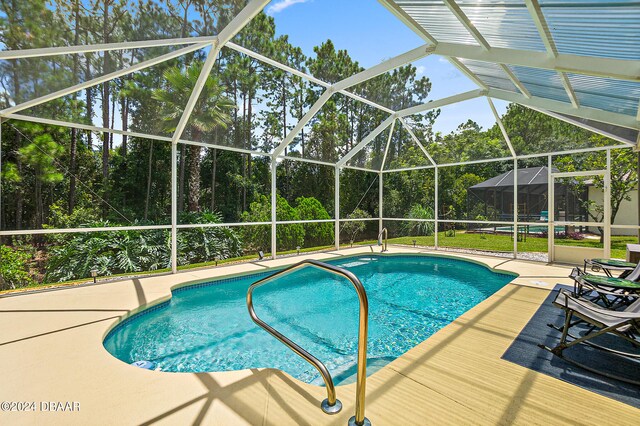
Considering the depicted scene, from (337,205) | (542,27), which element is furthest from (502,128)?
(542,27)

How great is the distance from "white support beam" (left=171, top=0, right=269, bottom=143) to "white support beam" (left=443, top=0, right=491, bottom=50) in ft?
7.34

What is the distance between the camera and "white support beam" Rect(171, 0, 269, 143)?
399cm

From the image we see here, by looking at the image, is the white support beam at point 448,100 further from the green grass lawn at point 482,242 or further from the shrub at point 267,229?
the green grass lawn at point 482,242

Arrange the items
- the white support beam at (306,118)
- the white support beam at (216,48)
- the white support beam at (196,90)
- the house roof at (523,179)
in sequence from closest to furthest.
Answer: the white support beam at (216,48) → the white support beam at (196,90) → the white support beam at (306,118) → the house roof at (523,179)

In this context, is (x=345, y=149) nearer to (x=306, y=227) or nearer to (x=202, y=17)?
(x=306, y=227)

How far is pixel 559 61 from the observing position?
11.9 feet

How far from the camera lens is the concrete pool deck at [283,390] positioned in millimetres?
2109

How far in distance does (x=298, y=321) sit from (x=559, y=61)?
521cm

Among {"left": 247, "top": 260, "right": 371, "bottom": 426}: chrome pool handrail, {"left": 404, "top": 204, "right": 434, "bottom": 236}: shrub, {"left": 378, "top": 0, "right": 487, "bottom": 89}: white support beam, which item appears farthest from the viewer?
{"left": 404, "top": 204, "right": 434, "bottom": 236}: shrub

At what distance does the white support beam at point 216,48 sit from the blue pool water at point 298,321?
11.7 feet

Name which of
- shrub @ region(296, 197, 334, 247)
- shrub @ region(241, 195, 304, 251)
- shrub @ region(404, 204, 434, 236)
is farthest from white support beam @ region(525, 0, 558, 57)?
shrub @ region(404, 204, 434, 236)

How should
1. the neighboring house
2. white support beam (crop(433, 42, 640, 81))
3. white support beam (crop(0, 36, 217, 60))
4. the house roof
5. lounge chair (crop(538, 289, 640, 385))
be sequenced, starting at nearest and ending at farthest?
lounge chair (crop(538, 289, 640, 385)), white support beam (crop(433, 42, 640, 81)), white support beam (crop(0, 36, 217, 60)), the neighboring house, the house roof

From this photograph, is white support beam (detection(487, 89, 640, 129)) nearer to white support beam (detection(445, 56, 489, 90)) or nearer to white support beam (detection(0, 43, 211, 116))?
white support beam (detection(445, 56, 489, 90))

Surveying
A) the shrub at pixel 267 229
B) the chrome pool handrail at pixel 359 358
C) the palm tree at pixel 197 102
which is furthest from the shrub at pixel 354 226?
the chrome pool handrail at pixel 359 358
